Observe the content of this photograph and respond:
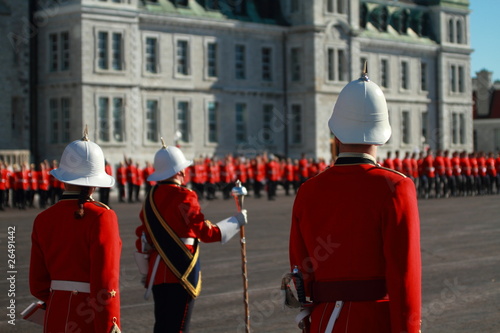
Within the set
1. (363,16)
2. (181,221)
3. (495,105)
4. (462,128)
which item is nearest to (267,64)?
(363,16)

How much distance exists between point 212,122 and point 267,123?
4.83 metres

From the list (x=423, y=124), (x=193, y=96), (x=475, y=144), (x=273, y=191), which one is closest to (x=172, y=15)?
(x=193, y=96)

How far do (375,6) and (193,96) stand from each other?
19.6 metres

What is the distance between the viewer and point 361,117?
15.9 ft

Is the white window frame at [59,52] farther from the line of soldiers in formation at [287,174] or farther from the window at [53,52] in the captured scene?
the line of soldiers in formation at [287,174]

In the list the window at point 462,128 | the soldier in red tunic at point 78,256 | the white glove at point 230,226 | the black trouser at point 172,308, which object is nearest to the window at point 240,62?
the window at point 462,128

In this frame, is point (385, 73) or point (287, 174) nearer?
point (287, 174)

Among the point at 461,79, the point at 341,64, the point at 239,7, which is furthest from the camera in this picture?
the point at 461,79

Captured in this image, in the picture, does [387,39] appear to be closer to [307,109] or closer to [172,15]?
[307,109]

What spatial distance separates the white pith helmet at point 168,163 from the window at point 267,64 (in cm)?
5165

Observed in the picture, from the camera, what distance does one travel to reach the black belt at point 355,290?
15.4 feet

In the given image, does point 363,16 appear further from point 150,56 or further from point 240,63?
point 150,56

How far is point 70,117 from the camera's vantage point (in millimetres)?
50094

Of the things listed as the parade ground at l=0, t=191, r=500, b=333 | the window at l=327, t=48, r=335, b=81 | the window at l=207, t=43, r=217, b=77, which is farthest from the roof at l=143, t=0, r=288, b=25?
the parade ground at l=0, t=191, r=500, b=333
